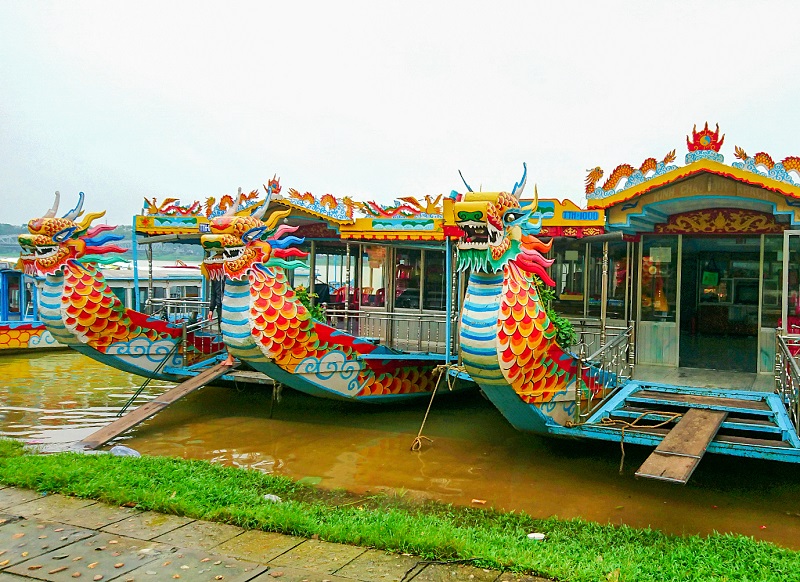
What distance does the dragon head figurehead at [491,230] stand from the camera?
7.47 meters

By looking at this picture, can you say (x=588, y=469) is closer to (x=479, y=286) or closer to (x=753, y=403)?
(x=753, y=403)

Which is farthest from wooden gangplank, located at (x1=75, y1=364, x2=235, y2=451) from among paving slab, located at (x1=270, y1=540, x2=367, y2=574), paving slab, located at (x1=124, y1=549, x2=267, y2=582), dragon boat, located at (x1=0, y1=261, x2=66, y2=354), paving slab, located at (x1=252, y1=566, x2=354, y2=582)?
dragon boat, located at (x1=0, y1=261, x2=66, y2=354)

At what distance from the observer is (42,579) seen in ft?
14.9

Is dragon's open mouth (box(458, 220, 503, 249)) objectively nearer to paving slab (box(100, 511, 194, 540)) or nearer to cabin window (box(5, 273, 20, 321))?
paving slab (box(100, 511, 194, 540))

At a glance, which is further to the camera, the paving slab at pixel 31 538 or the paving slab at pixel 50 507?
the paving slab at pixel 50 507

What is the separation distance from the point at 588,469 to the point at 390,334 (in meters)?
5.02

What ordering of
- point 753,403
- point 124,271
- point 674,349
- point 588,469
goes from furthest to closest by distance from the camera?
point 124,271
point 674,349
point 588,469
point 753,403

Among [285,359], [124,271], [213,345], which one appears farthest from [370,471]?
[124,271]

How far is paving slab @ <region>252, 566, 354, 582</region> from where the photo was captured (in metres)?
4.52

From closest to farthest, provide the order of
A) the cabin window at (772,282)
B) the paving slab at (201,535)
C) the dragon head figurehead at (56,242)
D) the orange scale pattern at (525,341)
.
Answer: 1. the paving slab at (201,535)
2. the orange scale pattern at (525,341)
3. the cabin window at (772,282)
4. the dragon head figurehead at (56,242)

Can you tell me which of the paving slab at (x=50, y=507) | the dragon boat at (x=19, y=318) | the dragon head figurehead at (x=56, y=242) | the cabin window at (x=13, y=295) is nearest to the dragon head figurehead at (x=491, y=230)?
the paving slab at (x=50, y=507)

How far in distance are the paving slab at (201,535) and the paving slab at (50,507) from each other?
1.11m

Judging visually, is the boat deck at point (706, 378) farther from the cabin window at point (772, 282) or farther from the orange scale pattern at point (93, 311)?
the orange scale pattern at point (93, 311)

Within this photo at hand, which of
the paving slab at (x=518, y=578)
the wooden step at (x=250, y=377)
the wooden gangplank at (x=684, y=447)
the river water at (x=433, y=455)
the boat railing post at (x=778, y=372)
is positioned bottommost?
the river water at (x=433, y=455)
